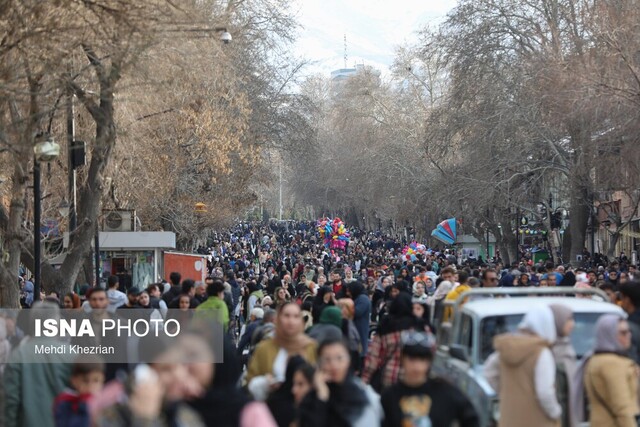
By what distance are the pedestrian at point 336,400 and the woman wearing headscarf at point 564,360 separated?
2.19 meters

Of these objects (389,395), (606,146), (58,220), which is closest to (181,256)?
(58,220)

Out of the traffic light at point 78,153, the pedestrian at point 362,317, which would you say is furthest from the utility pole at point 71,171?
the pedestrian at point 362,317

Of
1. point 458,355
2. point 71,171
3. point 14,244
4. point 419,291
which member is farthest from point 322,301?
point 71,171

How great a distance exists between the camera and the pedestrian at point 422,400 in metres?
7.36

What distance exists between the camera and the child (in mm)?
7844

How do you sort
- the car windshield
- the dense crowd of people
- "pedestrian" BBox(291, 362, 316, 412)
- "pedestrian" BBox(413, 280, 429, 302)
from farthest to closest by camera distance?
"pedestrian" BBox(413, 280, 429, 302), the car windshield, "pedestrian" BBox(291, 362, 316, 412), the dense crowd of people

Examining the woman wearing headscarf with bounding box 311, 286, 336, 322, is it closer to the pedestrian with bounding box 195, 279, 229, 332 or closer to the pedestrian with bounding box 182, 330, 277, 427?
Result: the pedestrian with bounding box 195, 279, 229, 332

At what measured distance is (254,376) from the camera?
9406mm

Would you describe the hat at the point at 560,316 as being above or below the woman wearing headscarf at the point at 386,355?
above

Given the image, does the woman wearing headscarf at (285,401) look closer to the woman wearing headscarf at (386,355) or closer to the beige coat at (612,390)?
the beige coat at (612,390)

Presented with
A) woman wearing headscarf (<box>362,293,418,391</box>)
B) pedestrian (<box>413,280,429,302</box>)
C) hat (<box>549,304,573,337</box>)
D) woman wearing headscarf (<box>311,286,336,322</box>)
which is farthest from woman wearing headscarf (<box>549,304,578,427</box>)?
pedestrian (<box>413,280,429,302</box>)

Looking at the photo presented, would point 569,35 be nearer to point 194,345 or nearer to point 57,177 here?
point 57,177

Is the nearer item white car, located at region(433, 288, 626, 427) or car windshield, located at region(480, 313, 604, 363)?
white car, located at region(433, 288, 626, 427)

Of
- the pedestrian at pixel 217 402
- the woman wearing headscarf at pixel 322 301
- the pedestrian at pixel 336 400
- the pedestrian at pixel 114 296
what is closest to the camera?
the pedestrian at pixel 217 402
